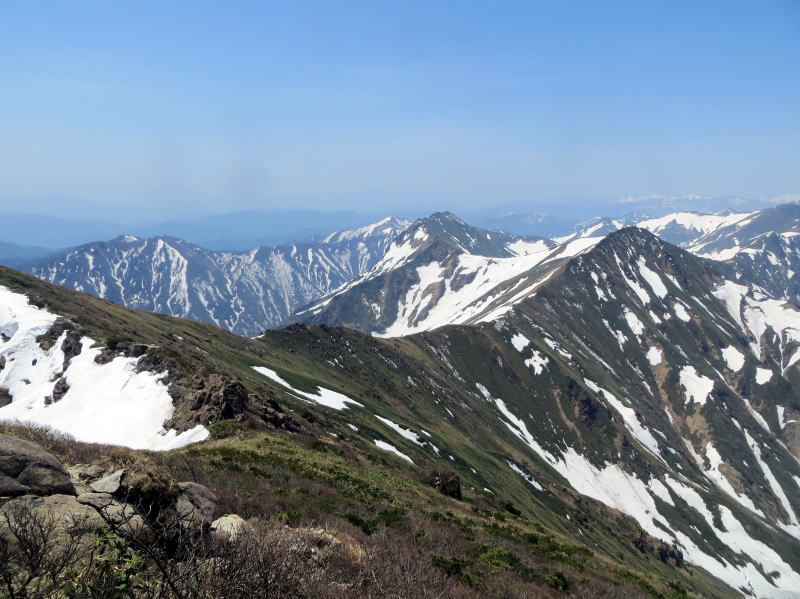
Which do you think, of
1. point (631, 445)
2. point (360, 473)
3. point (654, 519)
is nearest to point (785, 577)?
point (654, 519)

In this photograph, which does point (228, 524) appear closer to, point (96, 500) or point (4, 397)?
point (96, 500)

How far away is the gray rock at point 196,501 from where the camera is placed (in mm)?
13292

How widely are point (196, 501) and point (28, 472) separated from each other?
4.36m

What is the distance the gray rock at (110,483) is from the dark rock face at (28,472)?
0.57 metres

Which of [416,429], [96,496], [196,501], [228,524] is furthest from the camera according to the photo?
[416,429]

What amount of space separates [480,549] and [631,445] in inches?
7512

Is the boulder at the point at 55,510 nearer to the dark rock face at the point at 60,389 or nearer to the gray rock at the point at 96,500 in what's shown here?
the gray rock at the point at 96,500

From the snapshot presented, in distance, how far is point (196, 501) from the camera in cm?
1420

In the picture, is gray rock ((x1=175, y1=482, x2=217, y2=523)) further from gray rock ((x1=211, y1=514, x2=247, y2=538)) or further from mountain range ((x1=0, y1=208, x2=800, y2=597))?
mountain range ((x1=0, y1=208, x2=800, y2=597))

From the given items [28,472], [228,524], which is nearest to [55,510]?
[28,472]

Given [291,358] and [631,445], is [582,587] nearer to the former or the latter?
Answer: [291,358]

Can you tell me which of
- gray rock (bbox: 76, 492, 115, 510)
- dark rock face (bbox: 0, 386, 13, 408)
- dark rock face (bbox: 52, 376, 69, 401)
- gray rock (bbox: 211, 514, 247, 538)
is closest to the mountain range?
dark rock face (bbox: 0, 386, 13, 408)

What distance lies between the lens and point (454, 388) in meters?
163

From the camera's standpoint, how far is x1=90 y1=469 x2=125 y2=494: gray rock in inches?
475
